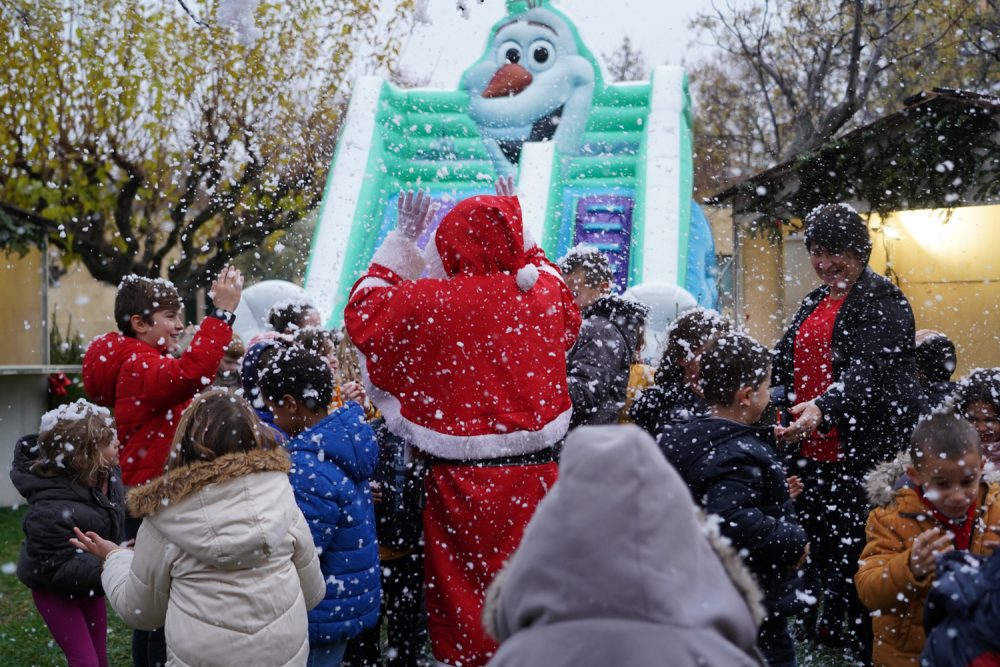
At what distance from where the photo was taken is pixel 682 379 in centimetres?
400

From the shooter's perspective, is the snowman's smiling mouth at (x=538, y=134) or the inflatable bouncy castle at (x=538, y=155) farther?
the snowman's smiling mouth at (x=538, y=134)

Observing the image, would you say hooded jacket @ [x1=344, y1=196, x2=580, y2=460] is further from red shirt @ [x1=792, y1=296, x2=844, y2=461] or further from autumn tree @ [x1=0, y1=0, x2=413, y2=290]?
autumn tree @ [x1=0, y1=0, x2=413, y2=290]

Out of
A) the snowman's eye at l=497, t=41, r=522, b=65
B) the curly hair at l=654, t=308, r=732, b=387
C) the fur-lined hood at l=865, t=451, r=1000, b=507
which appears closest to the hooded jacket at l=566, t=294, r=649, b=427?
the curly hair at l=654, t=308, r=732, b=387

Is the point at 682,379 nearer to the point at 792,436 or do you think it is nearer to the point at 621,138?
the point at 792,436

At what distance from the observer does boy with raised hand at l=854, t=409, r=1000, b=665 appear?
2.74 metres

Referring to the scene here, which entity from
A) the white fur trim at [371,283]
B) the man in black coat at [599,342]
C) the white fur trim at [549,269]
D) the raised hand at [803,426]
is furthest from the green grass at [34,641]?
the white fur trim at [371,283]

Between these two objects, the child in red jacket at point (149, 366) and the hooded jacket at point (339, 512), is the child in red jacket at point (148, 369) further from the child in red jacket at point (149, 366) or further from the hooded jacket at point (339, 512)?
the hooded jacket at point (339, 512)

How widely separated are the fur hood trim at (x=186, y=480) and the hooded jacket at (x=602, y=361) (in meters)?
1.42

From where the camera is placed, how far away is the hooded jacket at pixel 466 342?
332 centimetres

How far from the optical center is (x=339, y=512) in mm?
3359

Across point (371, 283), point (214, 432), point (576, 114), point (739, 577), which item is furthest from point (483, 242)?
point (576, 114)

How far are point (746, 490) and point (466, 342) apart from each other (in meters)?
0.98

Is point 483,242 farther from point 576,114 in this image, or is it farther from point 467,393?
point 576,114

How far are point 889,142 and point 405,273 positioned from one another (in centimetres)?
561
